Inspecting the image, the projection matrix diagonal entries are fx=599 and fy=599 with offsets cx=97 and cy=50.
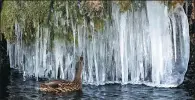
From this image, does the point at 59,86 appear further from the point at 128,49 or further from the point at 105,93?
the point at 128,49

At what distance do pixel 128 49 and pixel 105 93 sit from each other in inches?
89.3

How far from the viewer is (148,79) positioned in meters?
A: 26.0

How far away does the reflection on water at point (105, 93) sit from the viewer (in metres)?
23.7

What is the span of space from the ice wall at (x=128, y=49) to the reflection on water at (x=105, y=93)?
2.04 ft

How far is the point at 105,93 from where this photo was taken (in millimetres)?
24266

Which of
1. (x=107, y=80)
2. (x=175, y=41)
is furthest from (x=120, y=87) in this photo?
(x=175, y=41)

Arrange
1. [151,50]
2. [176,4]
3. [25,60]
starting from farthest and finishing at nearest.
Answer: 1. [25,60]
2. [151,50]
3. [176,4]

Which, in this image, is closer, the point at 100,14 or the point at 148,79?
the point at 100,14

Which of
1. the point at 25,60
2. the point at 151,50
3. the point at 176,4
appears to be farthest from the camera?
the point at 25,60

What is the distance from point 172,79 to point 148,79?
1.14 metres

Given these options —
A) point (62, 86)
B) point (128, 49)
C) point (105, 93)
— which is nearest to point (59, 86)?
point (62, 86)

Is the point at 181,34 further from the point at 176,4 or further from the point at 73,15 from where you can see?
the point at 73,15

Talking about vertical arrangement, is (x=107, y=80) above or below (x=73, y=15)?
below

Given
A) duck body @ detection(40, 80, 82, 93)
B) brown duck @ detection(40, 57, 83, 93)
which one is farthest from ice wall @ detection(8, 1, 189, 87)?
duck body @ detection(40, 80, 82, 93)
